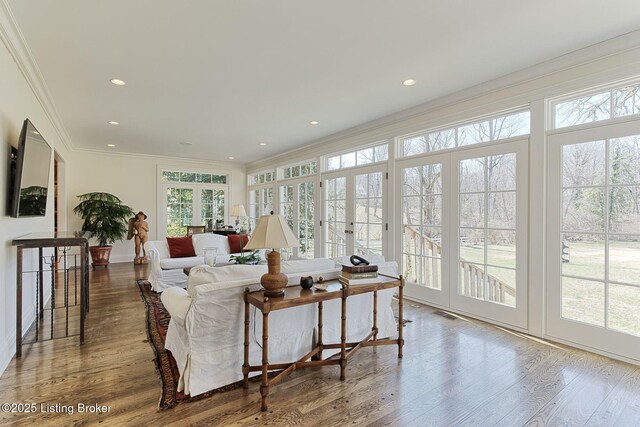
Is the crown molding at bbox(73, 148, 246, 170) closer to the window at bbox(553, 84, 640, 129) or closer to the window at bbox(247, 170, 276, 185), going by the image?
the window at bbox(247, 170, 276, 185)

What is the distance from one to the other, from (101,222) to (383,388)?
6652 millimetres

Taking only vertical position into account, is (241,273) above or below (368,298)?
above

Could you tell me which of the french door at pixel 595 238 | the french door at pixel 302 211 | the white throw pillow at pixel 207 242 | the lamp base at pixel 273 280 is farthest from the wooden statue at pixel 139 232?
the french door at pixel 595 238

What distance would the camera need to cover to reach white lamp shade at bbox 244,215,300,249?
7.00ft

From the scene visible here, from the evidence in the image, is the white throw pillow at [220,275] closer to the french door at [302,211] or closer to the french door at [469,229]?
the french door at [469,229]

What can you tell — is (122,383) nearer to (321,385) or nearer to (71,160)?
(321,385)

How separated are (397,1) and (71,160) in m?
7.36

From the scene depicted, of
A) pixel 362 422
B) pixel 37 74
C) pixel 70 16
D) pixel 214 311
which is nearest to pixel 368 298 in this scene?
pixel 362 422

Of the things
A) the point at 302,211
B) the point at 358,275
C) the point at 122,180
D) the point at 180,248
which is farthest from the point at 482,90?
the point at 122,180

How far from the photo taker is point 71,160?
21.9 ft

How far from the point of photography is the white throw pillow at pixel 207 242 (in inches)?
207

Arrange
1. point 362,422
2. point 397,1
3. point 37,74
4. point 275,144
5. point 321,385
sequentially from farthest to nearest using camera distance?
point 275,144 < point 37,74 < point 321,385 < point 397,1 < point 362,422

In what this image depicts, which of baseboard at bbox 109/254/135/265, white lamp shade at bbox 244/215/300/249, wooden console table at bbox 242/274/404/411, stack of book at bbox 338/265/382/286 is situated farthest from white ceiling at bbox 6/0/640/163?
baseboard at bbox 109/254/135/265

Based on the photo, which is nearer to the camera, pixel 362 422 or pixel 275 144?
pixel 362 422
